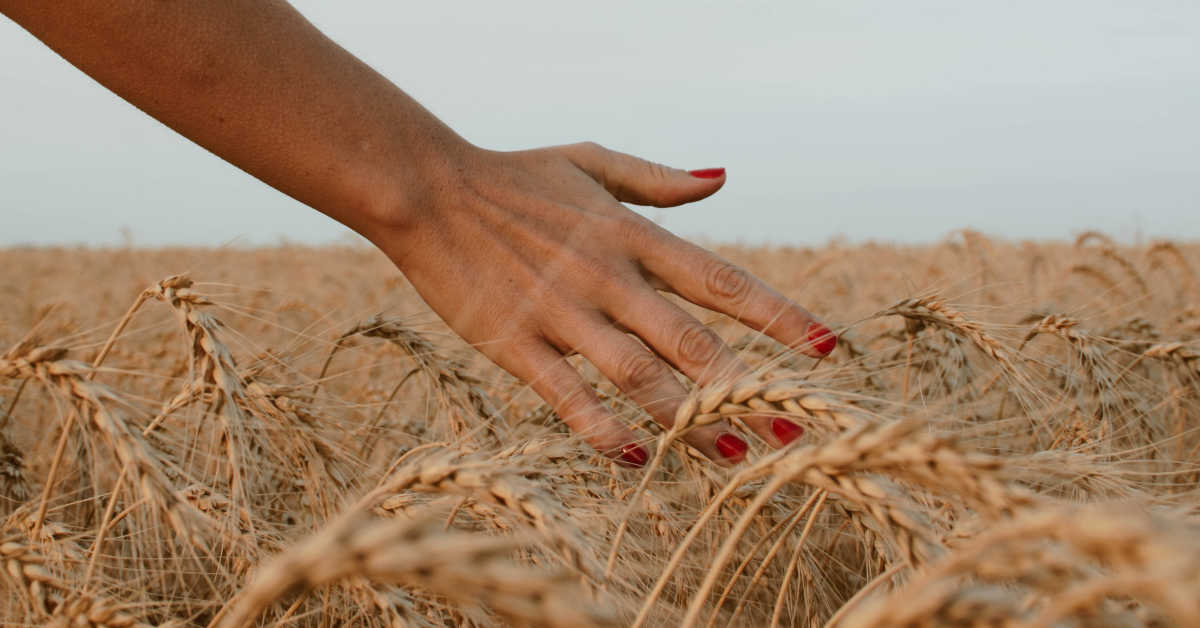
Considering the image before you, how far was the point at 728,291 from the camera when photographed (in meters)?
1.68

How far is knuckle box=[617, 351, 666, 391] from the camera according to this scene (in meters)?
1.61

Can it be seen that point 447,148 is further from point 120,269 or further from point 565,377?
point 120,269

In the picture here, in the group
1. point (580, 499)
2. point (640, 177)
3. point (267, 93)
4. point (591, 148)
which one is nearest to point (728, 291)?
point (640, 177)

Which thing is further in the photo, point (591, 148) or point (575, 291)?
point (591, 148)

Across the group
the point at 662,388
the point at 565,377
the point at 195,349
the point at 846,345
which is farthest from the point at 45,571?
the point at 846,345

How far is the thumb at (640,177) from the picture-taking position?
1853mm

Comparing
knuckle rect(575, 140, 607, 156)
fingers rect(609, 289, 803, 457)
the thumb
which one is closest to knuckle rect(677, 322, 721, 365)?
fingers rect(609, 289, 803, 457)

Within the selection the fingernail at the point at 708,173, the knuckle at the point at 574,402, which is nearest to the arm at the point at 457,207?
the knuckle at the point at 574,402

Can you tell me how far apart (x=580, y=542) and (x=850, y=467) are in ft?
Result: 0.93

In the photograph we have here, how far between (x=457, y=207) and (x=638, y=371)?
1.47 ft

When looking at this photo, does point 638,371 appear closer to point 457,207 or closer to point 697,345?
point 697,345

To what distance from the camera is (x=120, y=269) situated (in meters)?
11.8

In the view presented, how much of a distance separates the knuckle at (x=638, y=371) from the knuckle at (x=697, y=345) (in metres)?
0.05

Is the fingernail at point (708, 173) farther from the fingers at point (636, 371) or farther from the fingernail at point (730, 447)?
the fingernail at point (730, 447)
